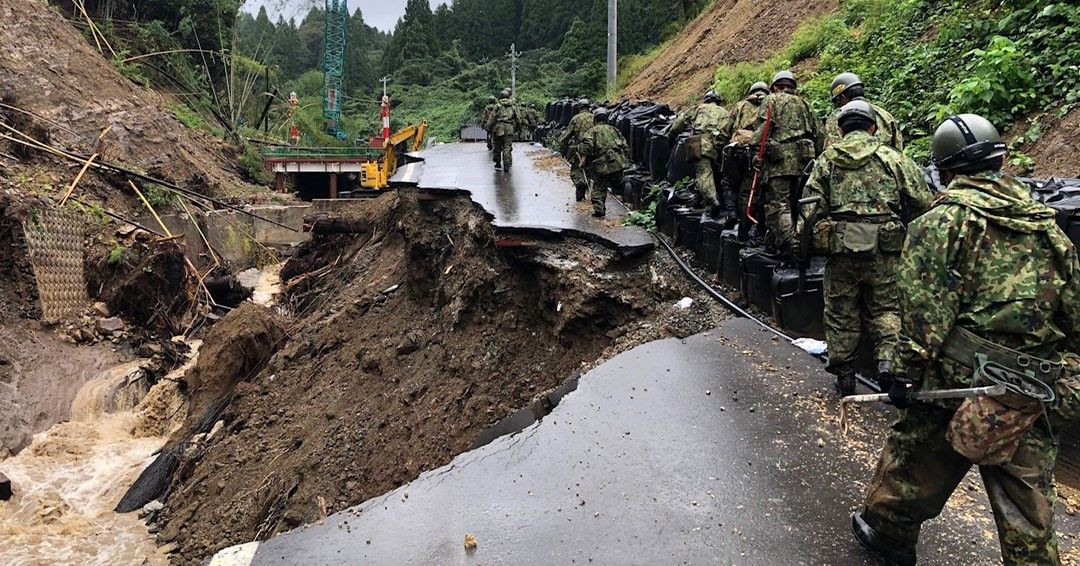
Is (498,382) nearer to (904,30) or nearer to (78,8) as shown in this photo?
(904,30)

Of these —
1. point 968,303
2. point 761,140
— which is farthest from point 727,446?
point 761,140

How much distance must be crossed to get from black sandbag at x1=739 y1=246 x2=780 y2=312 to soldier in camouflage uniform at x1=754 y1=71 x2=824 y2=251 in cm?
16

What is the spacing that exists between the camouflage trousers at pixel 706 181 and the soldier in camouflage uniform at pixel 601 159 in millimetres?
1107

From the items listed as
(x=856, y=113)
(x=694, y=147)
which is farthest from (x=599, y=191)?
(x=856, y=113)

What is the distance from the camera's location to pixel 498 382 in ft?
23.4

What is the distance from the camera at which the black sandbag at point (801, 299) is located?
5.37 meters

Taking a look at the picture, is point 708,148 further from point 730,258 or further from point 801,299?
point 801,299

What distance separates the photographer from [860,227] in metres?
4.16

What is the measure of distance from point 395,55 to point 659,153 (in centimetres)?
5758

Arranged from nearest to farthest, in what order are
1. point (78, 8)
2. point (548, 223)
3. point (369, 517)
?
point (369, 517), point (548, 223), point (78, 8)

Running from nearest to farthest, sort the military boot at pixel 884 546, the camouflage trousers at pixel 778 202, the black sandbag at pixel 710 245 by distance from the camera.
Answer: the military boot at pixel 884 546, the camouflage trousers at pixel 778 202, the black sandbag at pixel 710 245

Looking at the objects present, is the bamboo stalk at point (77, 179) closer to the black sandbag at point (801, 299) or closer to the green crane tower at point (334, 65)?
the black sandbag at point (801, 299)

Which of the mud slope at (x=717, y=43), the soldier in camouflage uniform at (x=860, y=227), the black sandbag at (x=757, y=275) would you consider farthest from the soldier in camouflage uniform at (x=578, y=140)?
the mud slope at (x=717, y=43)

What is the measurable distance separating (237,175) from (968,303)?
26025 mm
